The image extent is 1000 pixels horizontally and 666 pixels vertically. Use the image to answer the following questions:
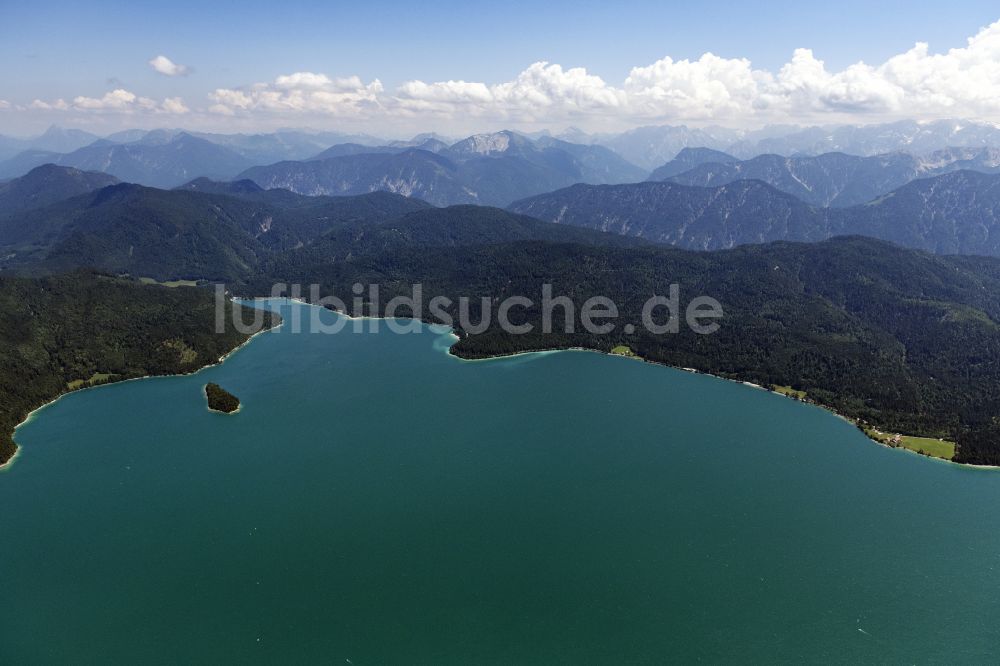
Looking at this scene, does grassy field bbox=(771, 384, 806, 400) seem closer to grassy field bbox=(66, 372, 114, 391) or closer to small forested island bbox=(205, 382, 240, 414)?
small forested island bbox=(205, 382, 240, 414)

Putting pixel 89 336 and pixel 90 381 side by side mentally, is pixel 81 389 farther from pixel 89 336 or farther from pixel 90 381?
pixel 89 336

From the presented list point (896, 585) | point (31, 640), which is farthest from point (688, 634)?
point (31, 640)

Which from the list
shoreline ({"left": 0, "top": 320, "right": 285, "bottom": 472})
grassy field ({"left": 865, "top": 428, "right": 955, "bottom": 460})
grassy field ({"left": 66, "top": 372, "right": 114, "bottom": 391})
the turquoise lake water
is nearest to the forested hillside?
grassy field ({"left": 66, "top": 372, "right": 114, "bottom": 391})

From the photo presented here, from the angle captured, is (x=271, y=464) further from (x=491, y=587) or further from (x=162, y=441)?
(x=491, y=587)

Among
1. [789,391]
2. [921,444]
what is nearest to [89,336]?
[789,391]

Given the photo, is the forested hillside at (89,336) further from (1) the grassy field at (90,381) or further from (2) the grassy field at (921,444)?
(2) the grassy field at (921,444)
